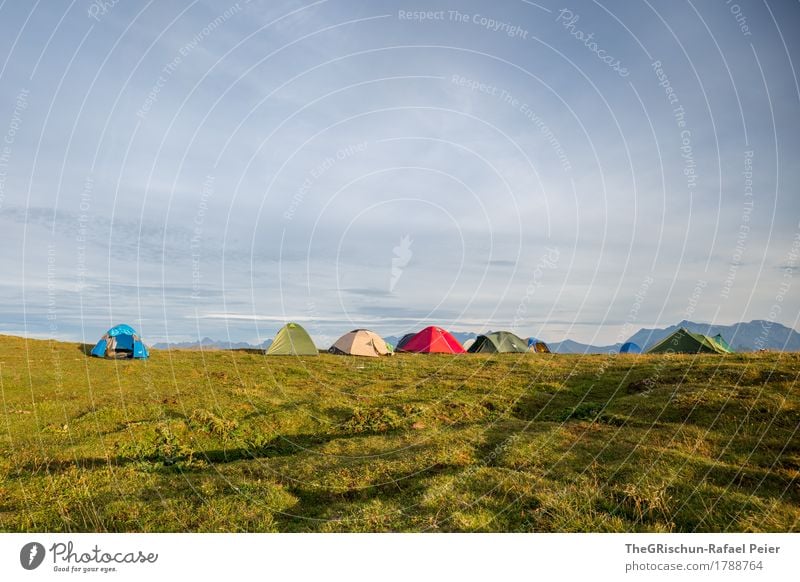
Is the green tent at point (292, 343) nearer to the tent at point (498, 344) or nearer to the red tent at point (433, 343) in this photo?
the red tent at point (433, 343)

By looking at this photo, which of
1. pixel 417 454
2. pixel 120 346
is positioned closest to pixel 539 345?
pixel 120 346

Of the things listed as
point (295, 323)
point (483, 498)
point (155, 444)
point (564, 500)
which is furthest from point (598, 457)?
point (295, 323)

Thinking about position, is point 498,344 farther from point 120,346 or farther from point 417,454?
point 417,454

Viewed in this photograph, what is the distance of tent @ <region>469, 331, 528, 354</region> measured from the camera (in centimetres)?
4819

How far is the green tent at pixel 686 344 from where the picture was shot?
39.4 meters

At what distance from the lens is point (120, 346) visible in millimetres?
38312

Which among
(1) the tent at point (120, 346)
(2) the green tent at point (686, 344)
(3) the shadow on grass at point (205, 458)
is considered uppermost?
(2) the green tent at point (686, 344)

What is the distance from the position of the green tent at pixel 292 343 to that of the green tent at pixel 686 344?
2934 cm

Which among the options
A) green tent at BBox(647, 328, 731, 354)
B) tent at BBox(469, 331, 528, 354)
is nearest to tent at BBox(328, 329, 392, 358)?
tent at BBox(469, 331, 528, 354)

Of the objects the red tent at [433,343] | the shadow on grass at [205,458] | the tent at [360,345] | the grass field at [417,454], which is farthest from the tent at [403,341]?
the shadow on grass at [205,458]

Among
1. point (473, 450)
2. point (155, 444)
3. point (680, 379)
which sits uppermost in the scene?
point (680, 379)
